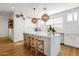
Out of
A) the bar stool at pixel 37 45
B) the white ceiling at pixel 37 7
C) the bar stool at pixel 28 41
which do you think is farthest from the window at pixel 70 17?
the bar stool at pixel 28 41

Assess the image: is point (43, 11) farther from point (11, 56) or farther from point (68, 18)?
point (11, 56)

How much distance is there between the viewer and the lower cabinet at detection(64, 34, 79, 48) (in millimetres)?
2507

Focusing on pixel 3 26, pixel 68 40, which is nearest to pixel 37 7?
pixel 3 26

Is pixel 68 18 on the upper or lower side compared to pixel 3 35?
upper

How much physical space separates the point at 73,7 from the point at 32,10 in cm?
95

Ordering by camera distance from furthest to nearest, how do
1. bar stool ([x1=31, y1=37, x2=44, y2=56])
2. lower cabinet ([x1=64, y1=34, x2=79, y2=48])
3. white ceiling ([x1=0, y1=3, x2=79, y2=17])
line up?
bar stool ([x1=31, y1=37, x2=44, y2=56]), lower cabinet ([x1=64, y1=34, x2=79, y2=48]), white ceiling ([x1=0, y1=3, x2=79, y2=17])

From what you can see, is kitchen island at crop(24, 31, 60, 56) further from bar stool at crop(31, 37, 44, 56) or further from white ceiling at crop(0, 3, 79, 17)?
white ceiling at crop(0, 3, 79, 17)

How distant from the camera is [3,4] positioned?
2.35 m

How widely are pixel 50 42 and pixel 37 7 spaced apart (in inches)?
36.4

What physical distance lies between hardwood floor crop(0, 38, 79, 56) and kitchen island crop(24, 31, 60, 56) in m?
0.15

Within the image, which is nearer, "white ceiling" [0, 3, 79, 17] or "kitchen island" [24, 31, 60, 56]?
"white ceiling" [0, 3, 79, 17]


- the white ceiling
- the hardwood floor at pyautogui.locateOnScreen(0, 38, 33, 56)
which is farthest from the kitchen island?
the white ceiling

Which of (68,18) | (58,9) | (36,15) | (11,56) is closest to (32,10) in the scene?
(36,15)

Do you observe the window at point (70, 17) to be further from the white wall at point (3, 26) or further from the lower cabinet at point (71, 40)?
the white wall at point (3, 26)
